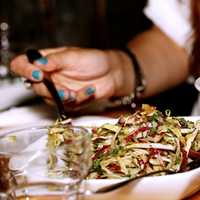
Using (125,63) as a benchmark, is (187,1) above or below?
above

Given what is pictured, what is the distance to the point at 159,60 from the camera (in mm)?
1694

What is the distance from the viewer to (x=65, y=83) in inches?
54.4

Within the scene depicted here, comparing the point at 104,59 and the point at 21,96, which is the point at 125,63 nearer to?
the point at 104,59

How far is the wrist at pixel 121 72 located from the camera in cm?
149

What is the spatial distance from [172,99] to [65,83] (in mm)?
607

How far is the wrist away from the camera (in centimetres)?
149

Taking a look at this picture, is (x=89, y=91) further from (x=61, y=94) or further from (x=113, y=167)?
(x=113, y=167)

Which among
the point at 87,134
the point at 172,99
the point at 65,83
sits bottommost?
the point at 172,99

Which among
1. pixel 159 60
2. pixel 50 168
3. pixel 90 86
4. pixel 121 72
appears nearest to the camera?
pixel 50 168

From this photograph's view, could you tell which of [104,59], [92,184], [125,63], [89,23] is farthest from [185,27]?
[89,23]

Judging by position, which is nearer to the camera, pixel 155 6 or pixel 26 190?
pixel 26 190

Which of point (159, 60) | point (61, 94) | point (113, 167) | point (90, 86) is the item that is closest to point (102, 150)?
point (113, 167)

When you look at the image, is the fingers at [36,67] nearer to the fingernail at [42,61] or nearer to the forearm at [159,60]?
the fingernail at [42,61]

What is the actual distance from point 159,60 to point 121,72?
0.76ft
